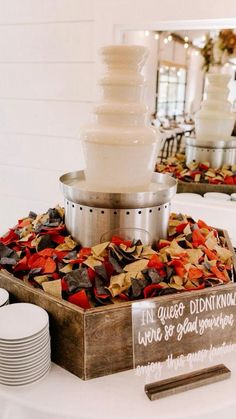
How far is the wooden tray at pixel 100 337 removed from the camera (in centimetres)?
112

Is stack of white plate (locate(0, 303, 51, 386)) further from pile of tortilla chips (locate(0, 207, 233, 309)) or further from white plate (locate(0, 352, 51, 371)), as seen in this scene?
pile of tortilla chips (locate(0, 207, 233, 309))

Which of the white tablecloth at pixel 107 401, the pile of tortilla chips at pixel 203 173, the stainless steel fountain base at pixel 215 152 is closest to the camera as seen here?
the white tablecloth at pixel 107 401

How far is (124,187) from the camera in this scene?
4.94ft

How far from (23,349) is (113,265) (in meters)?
0.38

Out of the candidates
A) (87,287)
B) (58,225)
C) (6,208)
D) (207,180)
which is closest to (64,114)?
(6,208)

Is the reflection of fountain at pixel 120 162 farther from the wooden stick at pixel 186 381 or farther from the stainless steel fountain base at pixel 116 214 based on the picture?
the wooden stick at pixel 186 381

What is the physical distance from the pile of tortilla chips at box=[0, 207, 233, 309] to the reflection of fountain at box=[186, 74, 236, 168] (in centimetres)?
127

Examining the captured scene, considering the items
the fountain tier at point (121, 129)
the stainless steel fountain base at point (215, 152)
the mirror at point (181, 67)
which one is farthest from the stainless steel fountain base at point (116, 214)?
the mirror at point (181, 67)

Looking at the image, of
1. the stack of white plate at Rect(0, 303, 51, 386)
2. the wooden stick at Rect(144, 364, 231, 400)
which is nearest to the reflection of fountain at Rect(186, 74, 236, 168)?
the wooden stick at Rect(144, 364, 231, 400)

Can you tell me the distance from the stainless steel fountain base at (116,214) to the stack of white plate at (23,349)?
0.40 metres

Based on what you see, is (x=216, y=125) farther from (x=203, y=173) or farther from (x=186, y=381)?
(x=186, y=381)

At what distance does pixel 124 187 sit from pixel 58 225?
1.05ft

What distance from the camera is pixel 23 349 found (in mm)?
1073

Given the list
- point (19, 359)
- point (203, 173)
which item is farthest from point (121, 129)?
point (203, 173)
